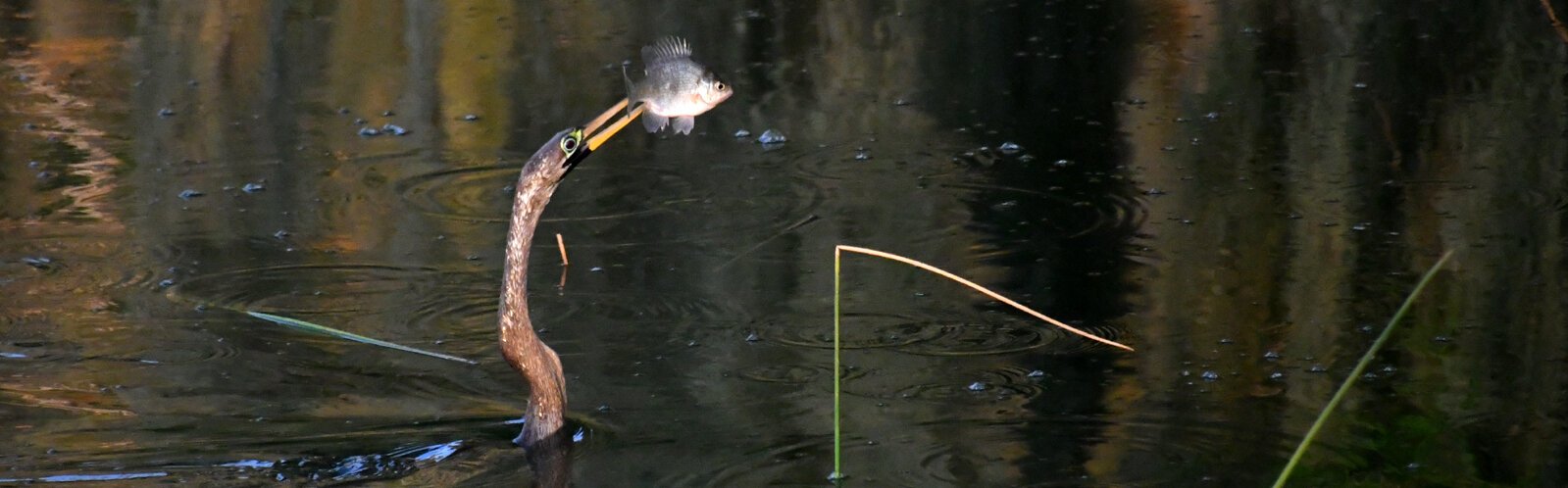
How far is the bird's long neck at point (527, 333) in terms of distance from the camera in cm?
422

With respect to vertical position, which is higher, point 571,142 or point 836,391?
point 571,142

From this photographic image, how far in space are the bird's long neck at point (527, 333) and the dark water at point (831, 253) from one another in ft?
0.35

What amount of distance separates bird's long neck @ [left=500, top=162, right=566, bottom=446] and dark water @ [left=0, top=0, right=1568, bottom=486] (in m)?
0.11

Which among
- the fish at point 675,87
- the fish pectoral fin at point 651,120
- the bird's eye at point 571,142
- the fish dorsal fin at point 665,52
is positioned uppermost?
the fish dorsal fin at point 665,52

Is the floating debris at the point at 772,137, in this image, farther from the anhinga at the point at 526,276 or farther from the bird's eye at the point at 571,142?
the bird's eye at the point at 571,142

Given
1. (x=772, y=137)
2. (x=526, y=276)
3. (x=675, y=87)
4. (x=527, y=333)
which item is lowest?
(x=772, y=137)

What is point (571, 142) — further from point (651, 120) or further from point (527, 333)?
point (527, 333)

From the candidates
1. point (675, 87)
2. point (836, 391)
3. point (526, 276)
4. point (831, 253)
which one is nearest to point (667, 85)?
point (675, 87)

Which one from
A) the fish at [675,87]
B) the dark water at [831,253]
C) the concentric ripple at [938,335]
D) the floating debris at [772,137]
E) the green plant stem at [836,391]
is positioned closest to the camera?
the green plant stem at [836,391]

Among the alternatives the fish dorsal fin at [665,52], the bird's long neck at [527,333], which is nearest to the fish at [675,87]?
the fish dorsal fin at [665,52]

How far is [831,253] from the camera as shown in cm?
646

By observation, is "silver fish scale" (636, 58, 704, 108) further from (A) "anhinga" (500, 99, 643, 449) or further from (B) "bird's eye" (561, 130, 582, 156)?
(B) "bird's eye" (561, 130, 582, 156)

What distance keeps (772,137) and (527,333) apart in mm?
4053

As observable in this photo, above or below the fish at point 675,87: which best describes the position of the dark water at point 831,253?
below
